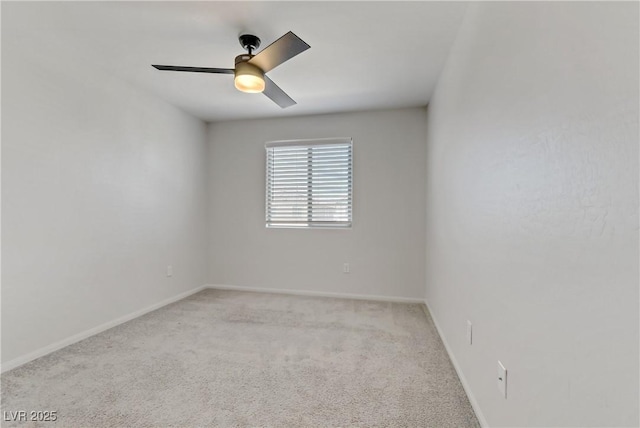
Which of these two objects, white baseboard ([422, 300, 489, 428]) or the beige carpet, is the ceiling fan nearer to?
the beige carpet

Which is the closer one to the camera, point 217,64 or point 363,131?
point 217,64

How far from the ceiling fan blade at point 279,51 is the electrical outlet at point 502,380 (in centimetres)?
185

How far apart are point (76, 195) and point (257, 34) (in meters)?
1.96

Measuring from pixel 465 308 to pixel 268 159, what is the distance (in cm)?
298

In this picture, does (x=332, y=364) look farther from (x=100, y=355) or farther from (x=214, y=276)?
(x=214, y=276)

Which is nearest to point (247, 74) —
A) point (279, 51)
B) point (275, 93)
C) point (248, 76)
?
point (248, 76)

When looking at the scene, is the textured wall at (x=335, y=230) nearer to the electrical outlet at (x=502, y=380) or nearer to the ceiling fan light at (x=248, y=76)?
the ceiling fan light at (x=248, y=76)

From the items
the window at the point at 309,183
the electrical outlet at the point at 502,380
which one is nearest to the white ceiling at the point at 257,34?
the window at the point at 309,183

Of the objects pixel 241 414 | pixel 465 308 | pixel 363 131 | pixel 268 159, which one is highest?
pixel 363 131

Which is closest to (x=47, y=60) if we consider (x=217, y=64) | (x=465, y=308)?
(x=217, y=64)

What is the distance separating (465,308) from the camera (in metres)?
1.80

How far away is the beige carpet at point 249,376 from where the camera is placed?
1.57 m

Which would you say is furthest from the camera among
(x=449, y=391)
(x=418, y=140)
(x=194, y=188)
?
(x=194, y=188)

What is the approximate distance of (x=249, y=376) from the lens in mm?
1932
